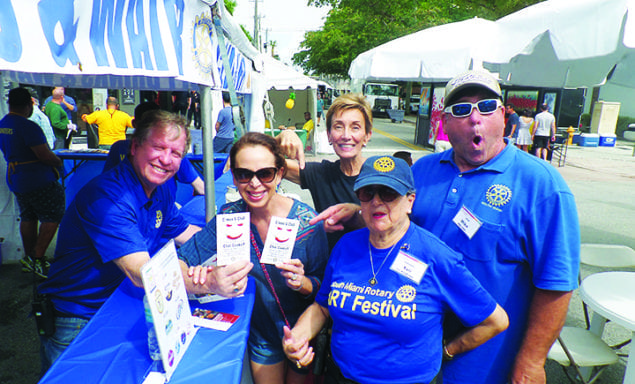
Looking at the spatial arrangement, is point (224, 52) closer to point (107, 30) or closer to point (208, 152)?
point (208, 152)

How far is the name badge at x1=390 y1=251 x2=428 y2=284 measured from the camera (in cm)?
161

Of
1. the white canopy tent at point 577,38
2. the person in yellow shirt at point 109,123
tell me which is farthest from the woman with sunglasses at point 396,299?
the person in yellow shirt at point 109,123

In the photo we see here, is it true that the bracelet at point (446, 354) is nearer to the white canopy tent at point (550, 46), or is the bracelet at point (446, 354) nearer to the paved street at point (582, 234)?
the paved street at point (582, 234)

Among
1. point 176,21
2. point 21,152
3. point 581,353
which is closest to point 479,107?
point 176,21

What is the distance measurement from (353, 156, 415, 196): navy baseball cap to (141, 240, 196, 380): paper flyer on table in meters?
0.81

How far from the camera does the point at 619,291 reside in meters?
2.75

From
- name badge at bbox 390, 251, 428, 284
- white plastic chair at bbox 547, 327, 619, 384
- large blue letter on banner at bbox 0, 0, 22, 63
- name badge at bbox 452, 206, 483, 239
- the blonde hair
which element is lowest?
white plastic chair at bbox 547, 327, 619, 384

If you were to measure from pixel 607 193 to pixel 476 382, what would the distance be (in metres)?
10.3

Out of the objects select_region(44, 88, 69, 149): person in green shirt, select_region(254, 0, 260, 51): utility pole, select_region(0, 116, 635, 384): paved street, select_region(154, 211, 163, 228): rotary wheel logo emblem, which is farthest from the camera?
A: select_region(254, 0, 260, 51): utility pole

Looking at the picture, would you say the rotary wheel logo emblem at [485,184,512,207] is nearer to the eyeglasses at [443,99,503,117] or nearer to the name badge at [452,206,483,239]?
the name badge at [452,206,483,239]

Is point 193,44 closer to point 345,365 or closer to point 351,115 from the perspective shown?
point 351,115

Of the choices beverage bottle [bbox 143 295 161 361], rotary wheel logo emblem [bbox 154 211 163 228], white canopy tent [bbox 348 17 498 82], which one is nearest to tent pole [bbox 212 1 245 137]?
rotary wheel logo emblem [bbox 154 211 163 228]

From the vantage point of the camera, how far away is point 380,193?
1703 mm

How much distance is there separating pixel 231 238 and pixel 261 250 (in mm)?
339
